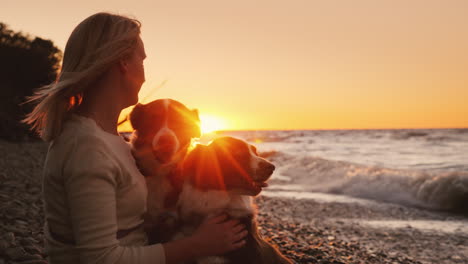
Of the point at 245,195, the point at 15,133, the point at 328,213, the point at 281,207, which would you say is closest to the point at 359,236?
the point at 328,213

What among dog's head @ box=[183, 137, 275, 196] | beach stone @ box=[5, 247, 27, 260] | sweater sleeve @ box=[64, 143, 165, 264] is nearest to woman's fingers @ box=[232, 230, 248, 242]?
dog's head @ box=[183, 137, 275, 196]

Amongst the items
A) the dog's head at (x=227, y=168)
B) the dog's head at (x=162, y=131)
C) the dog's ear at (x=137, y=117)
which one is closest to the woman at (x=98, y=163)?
the dog's head at (x=227, y=168)

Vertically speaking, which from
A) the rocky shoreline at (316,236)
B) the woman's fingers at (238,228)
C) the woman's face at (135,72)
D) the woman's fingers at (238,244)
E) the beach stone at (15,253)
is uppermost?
the woman's face at (135,72)

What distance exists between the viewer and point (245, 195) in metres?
2.61

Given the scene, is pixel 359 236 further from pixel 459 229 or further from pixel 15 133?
pixel 15 133

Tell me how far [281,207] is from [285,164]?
12.1 meters

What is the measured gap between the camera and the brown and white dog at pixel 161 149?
264 centimetres

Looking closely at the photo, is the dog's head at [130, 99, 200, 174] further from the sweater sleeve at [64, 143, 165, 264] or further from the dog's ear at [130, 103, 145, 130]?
the sweater sleeve at [64, 143, 165, 264]

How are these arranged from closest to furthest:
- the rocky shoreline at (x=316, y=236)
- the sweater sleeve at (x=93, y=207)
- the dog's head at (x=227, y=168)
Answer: the sweater sleeve at (x=93, y=207) < the dog's head at (x=227, y=168) < the rocky shoreline at (x=316, y=236)

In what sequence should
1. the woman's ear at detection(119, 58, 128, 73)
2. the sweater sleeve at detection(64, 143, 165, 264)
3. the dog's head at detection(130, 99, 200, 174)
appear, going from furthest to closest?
the dog's head at detection(130, 99, 200, 174) → the woman's ear at detection(119, 58, 128, 73) → the sweater sleeve at detection(64, 143, 165, 264)

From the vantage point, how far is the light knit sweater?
1656mm

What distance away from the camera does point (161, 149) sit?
3051 mm

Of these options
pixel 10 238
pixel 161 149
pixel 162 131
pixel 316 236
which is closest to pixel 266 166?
pixel 161 149

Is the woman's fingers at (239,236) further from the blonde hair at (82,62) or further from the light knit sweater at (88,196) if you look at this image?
the blonde hair at (82,62)
